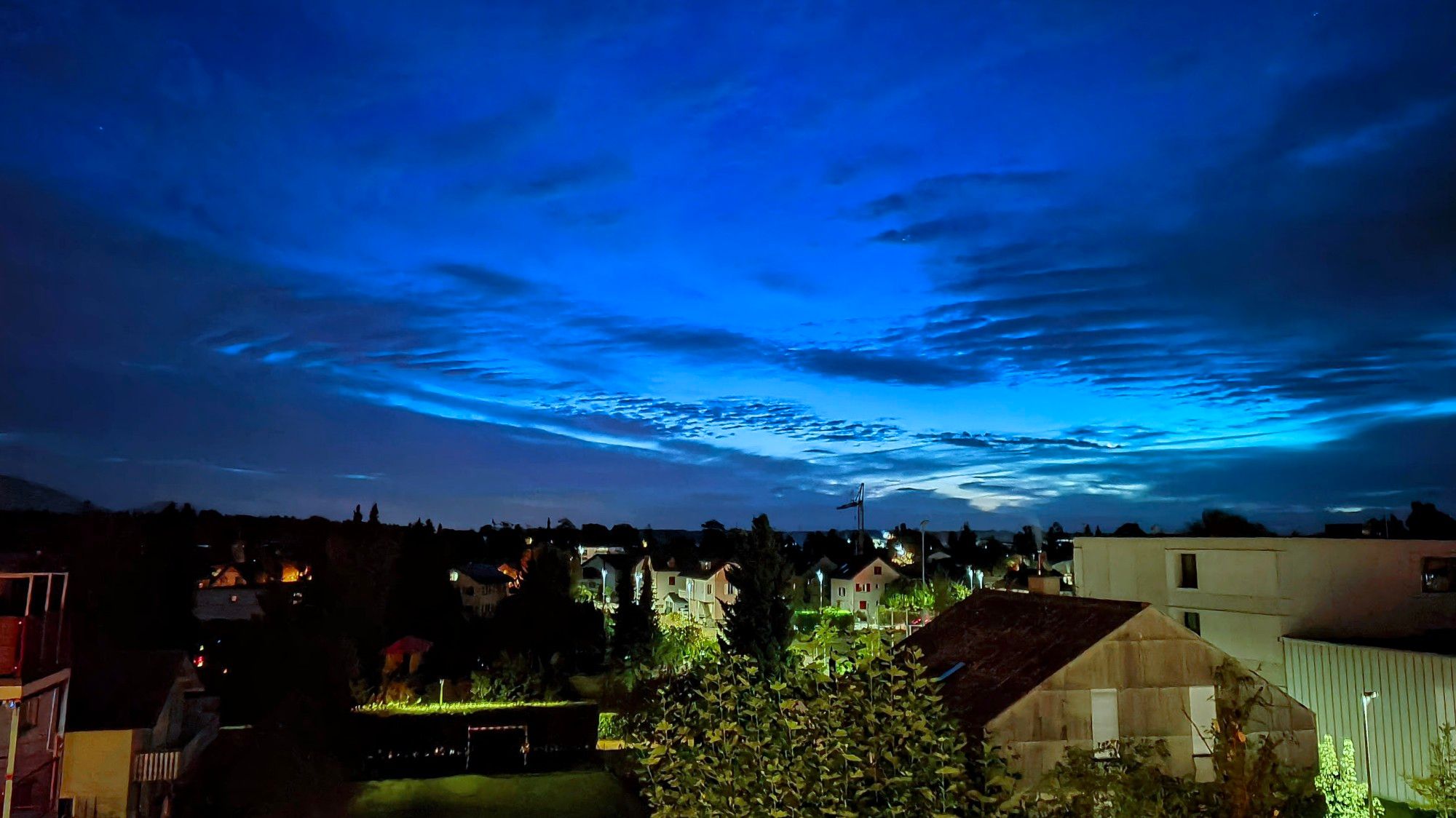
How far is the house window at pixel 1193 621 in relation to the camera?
985 inches

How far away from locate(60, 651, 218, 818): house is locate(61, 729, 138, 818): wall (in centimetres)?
1

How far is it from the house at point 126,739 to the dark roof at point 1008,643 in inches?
590

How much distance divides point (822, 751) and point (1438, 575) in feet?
82.9

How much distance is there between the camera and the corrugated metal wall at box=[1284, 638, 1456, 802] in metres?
17.4

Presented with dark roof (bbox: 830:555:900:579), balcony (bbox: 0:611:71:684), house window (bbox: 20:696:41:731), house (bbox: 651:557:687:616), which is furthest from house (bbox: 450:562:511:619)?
balcony (bbox: 0:611:71:684)

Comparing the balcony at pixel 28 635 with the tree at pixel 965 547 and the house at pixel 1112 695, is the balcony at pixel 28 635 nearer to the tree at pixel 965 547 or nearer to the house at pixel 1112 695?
the house at pixel 1112 695

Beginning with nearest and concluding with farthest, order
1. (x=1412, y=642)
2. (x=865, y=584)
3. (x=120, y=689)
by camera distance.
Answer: (x=120, y=689) → (x=1412, y=642) → (x=865, y=584)

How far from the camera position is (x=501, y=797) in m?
23.1

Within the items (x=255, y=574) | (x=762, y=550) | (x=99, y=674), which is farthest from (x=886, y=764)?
(x=255, y=574)

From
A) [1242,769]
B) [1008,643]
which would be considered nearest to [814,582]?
[1008,643]

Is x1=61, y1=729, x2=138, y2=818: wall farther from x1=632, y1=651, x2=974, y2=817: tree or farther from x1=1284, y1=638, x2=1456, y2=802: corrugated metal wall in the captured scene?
x1=1284, y1=638, x2=1456, y2=802: corrugated metal wall

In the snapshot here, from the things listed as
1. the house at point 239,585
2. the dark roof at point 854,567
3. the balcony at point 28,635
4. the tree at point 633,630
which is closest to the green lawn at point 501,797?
the balcony at point 28,635

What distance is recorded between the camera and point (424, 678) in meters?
33.7

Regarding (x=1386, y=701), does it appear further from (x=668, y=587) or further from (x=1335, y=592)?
(x=668, y=587)
